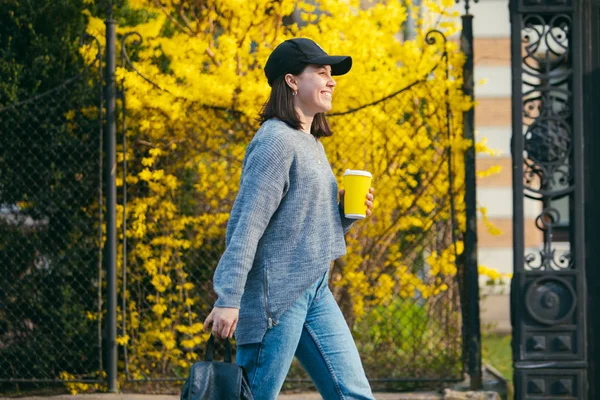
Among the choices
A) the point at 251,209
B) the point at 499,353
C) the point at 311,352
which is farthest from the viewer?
the point at 499,353

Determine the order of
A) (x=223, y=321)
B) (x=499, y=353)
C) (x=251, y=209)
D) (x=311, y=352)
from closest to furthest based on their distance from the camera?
(x=223, y=321), (x=251, y=209), (x=311, y=352), (x=499, y=353)

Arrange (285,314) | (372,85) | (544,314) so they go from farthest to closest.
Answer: (372,85) → (544,314) → (285,314)

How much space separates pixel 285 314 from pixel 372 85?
9.76 ft

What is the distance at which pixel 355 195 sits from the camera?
3.21 m

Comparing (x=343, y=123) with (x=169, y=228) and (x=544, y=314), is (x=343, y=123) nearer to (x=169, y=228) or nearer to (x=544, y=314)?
(x=169, y=228)

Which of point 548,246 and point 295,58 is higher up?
point 295,58

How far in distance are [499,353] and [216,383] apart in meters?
6.99

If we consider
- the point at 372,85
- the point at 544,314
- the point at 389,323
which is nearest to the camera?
the point at 544,314

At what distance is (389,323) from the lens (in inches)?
247

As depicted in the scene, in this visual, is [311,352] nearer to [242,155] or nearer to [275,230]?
[275,230]

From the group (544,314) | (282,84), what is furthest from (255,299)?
(544,314)

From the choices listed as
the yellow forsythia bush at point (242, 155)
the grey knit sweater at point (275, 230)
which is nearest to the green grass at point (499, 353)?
the yellow forsythia bush at point (242, 155)

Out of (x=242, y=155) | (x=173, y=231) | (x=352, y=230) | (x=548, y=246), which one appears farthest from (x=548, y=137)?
(x=173, y=231)

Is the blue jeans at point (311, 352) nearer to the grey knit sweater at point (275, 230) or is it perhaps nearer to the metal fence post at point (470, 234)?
the grey knit sweater at point (275, 230)
